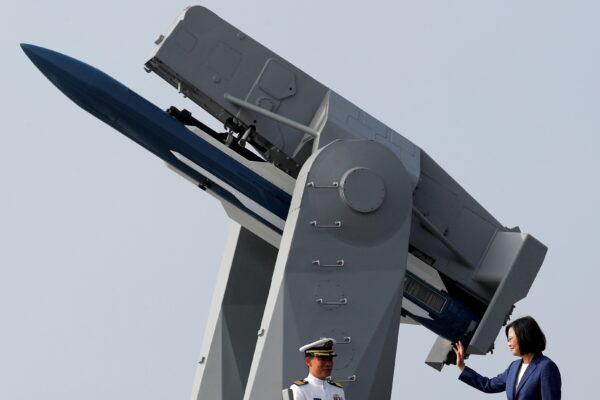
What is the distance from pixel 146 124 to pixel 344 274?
115 inches

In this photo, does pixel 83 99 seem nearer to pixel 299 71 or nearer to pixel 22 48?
pixel 22 48

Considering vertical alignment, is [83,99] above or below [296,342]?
above

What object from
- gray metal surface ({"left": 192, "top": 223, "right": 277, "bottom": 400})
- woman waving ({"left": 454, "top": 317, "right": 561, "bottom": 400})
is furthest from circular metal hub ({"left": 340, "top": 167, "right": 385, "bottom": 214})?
woman waving ({"left": 454, "top": 317, "right": 561, "bottom": 400})

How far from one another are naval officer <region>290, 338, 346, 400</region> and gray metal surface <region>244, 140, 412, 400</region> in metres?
6.02

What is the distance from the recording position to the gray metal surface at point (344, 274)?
1352 cm

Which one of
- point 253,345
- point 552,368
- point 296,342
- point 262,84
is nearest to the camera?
point 552,368

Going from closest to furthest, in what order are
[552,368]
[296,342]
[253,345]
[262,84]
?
1. [552,368]
2. [296,342]
3. [262,84]
4. [253,345]

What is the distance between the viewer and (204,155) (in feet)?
48.3

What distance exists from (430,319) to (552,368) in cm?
726

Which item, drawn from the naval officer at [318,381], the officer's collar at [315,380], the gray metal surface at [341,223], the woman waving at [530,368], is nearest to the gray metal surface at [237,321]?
the gray metal surface at [341,223]

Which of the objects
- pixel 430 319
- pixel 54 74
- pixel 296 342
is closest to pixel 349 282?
pixel 296 342

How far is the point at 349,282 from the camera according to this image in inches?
542

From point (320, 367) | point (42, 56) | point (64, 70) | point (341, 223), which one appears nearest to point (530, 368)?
point (320, 367)

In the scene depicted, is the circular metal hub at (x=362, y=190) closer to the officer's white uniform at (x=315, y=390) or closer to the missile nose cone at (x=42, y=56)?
the missile nose cone at (x=42, y=56)
